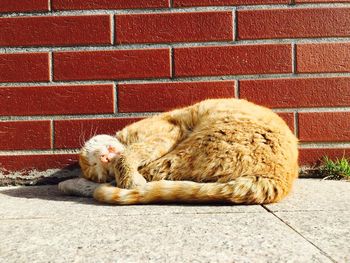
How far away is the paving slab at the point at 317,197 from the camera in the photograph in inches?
79.8

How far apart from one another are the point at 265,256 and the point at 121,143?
1.57m

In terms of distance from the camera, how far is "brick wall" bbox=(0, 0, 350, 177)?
286cm

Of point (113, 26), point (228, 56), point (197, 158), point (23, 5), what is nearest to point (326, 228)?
point (197, 158)

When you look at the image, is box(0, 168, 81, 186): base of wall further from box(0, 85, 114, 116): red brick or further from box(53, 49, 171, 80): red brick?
box(53, 49, 171, 80): red brick

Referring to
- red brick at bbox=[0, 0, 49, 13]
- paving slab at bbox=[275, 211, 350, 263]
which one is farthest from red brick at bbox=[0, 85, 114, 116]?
paving slab at bbox=[275, 211, 350, 263]

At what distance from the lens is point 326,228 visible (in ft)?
5.39

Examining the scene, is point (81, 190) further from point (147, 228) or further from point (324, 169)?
point (324, 169)

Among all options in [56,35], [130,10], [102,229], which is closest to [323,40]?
[130,10]

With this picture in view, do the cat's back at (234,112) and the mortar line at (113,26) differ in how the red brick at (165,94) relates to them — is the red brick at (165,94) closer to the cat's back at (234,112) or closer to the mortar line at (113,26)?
the cat's back at (234,112)

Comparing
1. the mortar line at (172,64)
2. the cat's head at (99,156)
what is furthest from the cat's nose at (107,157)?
the mortar line at (172,64)

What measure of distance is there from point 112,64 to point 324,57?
4.71 ft

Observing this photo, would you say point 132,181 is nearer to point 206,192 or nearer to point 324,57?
point 206,192

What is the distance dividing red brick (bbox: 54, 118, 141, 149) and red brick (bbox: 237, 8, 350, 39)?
1.03 meters

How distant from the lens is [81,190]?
8.41ft
